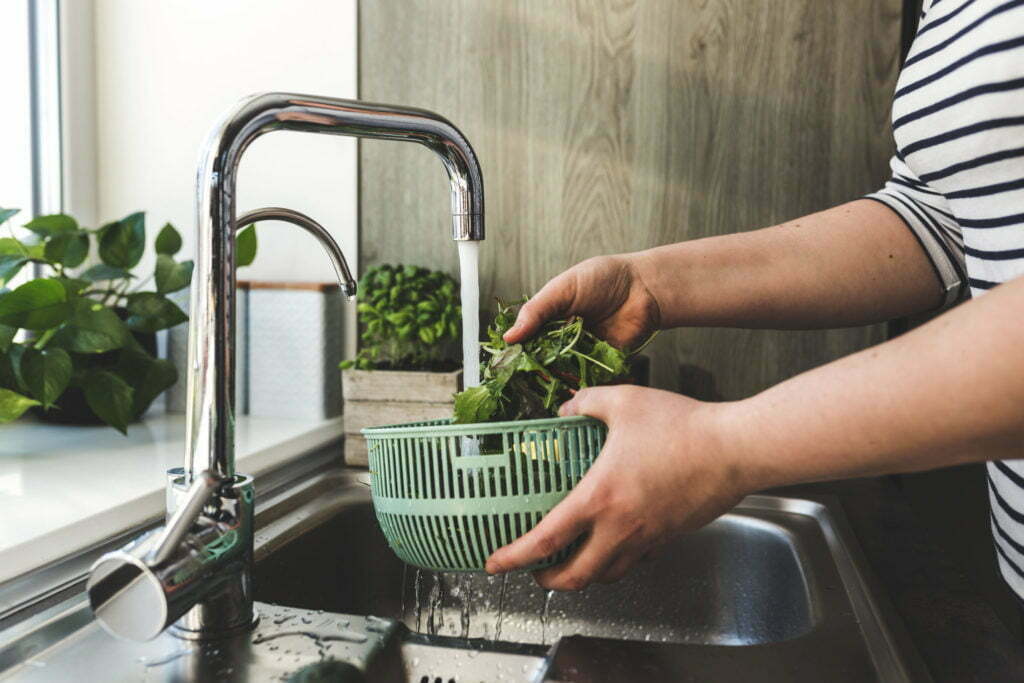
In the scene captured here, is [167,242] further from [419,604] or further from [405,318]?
[419,604]

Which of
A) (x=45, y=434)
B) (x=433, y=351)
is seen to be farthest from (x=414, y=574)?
(x=45, y=434)

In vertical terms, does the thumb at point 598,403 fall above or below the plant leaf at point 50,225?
below

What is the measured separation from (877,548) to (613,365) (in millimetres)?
469

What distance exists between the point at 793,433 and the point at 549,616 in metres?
0.62

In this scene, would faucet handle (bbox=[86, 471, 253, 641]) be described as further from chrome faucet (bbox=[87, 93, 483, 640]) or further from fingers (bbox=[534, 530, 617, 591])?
fingers (bbox=[534, 530, 617, 591])

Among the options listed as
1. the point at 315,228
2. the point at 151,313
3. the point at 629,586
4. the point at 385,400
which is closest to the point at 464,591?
the point at 629,586

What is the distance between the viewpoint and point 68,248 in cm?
123

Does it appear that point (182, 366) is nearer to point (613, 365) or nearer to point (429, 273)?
point (429, 273)

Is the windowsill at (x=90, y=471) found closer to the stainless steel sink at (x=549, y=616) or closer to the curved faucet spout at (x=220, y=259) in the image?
the stainless steel sink at (x=549, y=616)

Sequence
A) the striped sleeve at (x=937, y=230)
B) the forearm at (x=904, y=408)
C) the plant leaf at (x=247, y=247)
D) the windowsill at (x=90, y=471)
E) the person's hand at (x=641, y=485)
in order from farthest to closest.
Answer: the plant leaf at (x=247, y=247)
the striped sleeve at (x=937, y=230)
the windowsill at (x=90, y=471)
the person's hand at (x=641, y=485)
the forearm at (x=904, y=408)

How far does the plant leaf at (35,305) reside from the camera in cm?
107

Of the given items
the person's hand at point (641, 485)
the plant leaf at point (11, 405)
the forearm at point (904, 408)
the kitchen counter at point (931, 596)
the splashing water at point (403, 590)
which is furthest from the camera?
the splashing water at point (403, 590)

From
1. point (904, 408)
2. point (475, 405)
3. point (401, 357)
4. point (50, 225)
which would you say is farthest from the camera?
point (401, 357)

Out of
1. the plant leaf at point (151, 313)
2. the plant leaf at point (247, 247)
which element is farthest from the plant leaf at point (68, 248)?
the plant leaf at point (247, 247)
